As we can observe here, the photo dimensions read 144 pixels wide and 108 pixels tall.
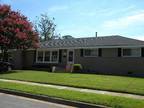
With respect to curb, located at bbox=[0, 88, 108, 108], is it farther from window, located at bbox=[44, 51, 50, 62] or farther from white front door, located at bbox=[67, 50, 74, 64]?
window, located at bbox=[44, 51, 50, 62]

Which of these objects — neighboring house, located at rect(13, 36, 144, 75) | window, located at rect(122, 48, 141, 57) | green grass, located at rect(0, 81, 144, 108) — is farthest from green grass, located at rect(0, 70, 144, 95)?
window, located at rect(122, 48, 141, 57)

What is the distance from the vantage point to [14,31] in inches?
1178

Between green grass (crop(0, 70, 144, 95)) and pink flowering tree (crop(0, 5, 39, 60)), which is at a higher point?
pink flowering tree (crop(0, 5, 39, 60))

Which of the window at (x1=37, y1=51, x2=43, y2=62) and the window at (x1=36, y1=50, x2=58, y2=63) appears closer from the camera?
the window at (x1=36, y1=50, x2=58, y2=63)

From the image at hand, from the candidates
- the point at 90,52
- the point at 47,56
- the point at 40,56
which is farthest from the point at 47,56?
the point at 90,52

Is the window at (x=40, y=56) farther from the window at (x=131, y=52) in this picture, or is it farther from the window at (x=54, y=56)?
the window at (x=131, y=52)

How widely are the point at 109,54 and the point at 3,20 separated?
441 inches

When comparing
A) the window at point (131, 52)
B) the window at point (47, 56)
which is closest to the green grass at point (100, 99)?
the window at point (131, 52)

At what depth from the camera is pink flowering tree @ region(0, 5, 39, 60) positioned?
97.9 ft

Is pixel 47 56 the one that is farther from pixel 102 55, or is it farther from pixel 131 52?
pixel 131 52

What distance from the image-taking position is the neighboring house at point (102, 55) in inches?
1092

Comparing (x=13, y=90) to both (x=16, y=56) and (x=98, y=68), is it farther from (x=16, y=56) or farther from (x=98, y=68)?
(x=16, y=56)

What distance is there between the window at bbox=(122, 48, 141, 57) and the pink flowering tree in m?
10.1

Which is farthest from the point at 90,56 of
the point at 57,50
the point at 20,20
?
the point at 20,20
